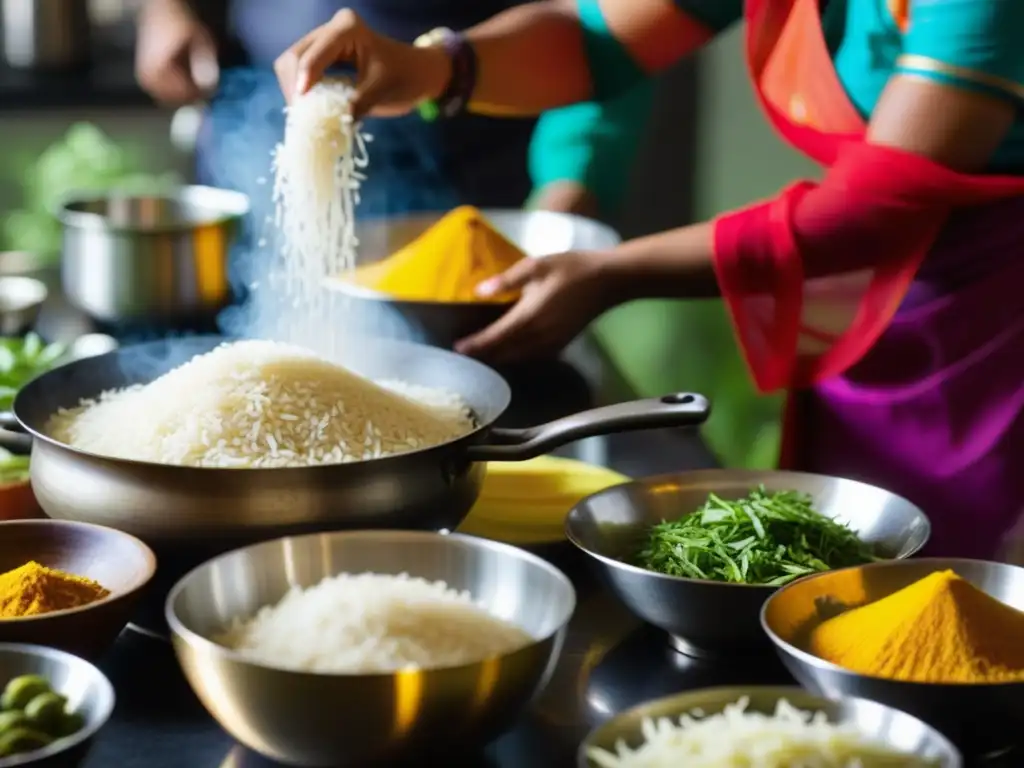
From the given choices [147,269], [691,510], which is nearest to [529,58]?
[147,269]

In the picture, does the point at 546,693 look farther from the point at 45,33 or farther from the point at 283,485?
the point at 45,33

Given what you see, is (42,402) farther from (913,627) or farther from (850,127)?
(850,127)

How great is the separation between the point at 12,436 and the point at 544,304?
80 cm

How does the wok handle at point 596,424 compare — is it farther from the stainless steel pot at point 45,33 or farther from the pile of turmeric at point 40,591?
the stainless steel pot at point 45,33

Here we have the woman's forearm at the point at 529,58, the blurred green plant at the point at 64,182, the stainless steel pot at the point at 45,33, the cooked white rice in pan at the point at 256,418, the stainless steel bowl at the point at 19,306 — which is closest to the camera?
the cooked white rice in pan at the point at 256,418

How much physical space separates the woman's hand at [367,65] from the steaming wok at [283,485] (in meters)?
0.78

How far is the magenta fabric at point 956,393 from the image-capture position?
1950mm

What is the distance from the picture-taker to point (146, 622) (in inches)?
49.7

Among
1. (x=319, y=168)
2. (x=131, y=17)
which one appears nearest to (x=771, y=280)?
(x=319, y=168)

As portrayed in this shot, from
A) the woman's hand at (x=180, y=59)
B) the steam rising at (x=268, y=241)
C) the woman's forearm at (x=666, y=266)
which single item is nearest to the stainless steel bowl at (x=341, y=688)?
the steam rising at (x=268, y=241)

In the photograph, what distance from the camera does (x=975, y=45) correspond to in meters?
1.68

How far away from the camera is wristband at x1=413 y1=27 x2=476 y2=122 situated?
238 centimetres

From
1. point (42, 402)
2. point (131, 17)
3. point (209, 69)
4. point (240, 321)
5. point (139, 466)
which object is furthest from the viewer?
point (131, 17)

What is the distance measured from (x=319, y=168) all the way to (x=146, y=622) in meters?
0.93
